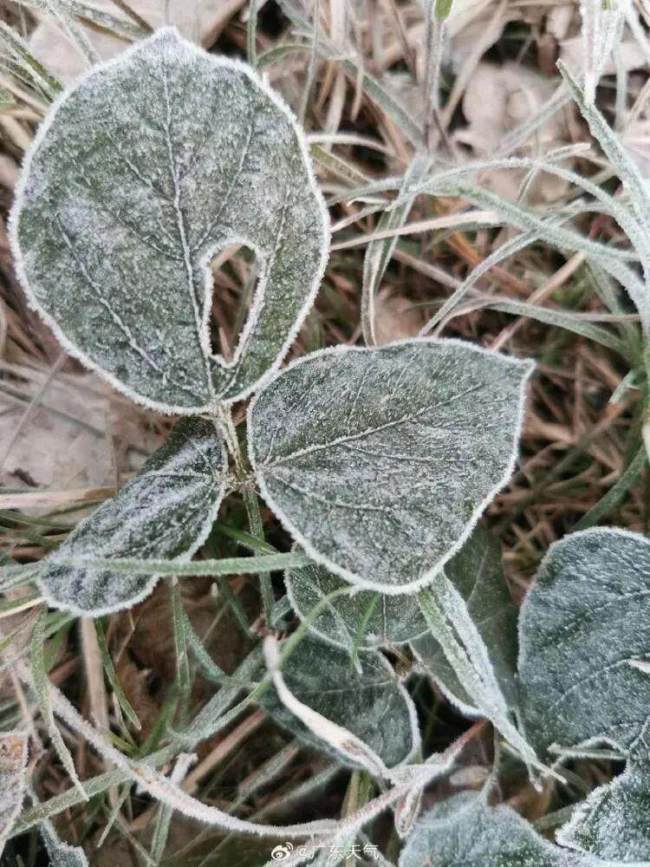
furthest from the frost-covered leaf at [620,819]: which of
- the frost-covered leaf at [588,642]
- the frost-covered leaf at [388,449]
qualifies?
the frost-covered leaf at [388,449]

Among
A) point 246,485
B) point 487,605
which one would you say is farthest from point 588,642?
point 246,485

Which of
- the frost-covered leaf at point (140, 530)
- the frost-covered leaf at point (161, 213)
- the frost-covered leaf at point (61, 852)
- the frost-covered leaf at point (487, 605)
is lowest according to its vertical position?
the frost-covered leaf at point (61, 852)

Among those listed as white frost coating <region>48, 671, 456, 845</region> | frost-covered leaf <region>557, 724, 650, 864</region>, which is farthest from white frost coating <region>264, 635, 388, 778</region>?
frost-covered leaf <region>557, 724, 650, 864</region>

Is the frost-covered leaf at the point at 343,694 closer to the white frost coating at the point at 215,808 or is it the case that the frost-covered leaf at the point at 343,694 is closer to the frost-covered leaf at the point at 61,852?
the white frost coating at the point at 215,808

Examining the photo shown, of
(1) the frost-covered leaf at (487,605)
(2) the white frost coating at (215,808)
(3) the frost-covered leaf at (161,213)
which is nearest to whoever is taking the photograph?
(3) the frost-covered leaf at (161,213)

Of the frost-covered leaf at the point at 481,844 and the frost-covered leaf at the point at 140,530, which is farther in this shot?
the frost-covered leaf at the point at 481,844

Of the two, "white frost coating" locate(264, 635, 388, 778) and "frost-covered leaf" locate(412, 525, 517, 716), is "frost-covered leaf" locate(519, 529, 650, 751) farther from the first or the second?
"white frost coating" locate(264, 635, 388, 778)

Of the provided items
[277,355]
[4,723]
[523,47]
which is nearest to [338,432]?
[277,355]

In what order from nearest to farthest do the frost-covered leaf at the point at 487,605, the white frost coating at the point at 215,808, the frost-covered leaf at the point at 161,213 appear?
the frost-covered leaf at the point at 161,213, the white frost coating at the point at 215,808, the frost-covered leaf at the point at 487,605

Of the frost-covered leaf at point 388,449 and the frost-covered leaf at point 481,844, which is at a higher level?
the frost-covered leaf at point 388,449
